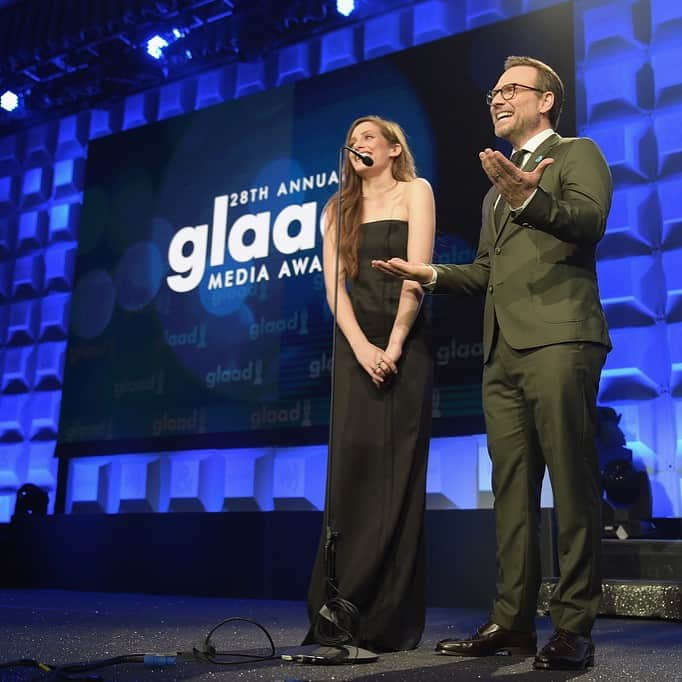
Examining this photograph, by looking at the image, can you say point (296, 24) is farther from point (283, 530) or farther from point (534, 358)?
point (534, 358)

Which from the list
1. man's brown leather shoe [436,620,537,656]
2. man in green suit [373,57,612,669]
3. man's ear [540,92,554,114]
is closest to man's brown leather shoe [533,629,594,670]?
man in green suit [373,57,612,669]

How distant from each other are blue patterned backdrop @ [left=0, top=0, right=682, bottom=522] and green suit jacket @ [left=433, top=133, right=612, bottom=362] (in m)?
2.24

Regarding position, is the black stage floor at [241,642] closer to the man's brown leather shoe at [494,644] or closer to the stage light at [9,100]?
the man's brown leather shoe at [494,644]

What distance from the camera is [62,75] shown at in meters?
6.49

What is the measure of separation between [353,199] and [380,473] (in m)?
0.81

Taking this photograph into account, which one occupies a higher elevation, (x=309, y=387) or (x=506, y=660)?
(x=309, y=387)

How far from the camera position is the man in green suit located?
2.03 m

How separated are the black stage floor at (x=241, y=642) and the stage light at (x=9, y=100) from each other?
4.02 meters

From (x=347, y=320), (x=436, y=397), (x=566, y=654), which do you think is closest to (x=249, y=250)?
(x=436, y=397)

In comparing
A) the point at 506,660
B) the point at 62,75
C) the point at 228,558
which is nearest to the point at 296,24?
the point at 62,75

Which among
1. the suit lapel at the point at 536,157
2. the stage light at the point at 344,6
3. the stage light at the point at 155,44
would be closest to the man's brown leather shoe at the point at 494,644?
the suit lapel at the point at 536,157

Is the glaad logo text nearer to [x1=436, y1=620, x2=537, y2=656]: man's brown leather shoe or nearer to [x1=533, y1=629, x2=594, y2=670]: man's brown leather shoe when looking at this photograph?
[x1=436, y1=620, x2=537, y2=656]: man's brown leather shoe

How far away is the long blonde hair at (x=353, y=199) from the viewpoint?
264 cm

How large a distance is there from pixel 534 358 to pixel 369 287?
0.64 m
